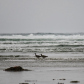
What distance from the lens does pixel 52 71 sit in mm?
12609

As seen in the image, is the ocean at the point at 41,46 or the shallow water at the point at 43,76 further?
the ocean at the point at 41,46

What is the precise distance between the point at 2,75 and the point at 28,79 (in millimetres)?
1284

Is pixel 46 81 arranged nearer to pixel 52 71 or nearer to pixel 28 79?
pixel 28 79

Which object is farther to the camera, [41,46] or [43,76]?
[41,46]

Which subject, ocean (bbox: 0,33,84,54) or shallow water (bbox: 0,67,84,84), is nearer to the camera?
shallow water (bbox: 0,67,84,84)

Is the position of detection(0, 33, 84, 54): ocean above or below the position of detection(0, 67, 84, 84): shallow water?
above

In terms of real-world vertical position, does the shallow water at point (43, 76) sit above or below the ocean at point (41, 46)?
below

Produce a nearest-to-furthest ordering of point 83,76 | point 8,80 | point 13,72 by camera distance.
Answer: point 8,80
point 83,76
point 13,72

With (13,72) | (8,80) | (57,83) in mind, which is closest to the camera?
(57,83)

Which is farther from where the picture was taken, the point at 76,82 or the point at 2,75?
the point at 2,75

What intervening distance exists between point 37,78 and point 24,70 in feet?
6.70

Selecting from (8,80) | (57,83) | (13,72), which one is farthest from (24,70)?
(57,83)

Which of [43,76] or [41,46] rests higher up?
[41,46]

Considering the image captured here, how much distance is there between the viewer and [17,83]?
9.99 metres
